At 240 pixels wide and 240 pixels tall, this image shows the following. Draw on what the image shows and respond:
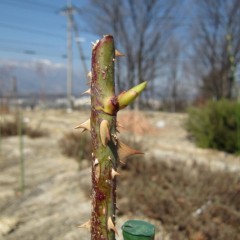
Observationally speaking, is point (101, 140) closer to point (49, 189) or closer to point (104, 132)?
point (104, 132)

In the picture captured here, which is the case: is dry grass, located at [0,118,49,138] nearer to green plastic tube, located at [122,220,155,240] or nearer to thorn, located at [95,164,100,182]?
green plastic tube, located at [122,220,155,240]

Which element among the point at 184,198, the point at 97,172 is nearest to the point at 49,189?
the point at 184,198

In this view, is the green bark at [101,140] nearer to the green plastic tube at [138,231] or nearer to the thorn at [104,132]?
the thorn at [104,132]

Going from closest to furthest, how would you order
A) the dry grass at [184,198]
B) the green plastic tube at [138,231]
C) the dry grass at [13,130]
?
the green plastic tube at [138,231] → the dry grass at [184,198] → the dry grass at [13,130]

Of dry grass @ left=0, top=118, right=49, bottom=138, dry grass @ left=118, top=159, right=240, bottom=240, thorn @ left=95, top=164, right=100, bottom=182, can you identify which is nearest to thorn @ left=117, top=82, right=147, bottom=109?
thorn @ left=95, top=164, right=100, bottom=182

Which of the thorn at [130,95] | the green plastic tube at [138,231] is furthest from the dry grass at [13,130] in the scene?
the thorn at [130,95]

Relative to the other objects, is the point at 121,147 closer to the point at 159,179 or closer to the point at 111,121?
the point at 111,121
